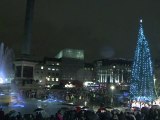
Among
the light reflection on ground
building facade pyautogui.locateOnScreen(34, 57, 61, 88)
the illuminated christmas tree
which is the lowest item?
the light reflection on ground

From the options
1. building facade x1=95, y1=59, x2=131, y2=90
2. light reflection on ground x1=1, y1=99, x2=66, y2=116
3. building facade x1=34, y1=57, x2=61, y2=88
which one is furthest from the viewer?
building facade x1=95, y1=59, x2=131, y2=90

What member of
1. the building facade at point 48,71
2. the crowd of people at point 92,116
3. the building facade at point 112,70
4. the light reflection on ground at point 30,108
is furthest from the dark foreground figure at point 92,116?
the building facade at point 48,71

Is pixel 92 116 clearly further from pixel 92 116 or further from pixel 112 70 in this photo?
pixel 112 70

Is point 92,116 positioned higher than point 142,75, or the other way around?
point 142,75

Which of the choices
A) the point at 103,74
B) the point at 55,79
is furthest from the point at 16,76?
the point at 103,74

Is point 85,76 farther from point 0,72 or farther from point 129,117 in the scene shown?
point 129,117

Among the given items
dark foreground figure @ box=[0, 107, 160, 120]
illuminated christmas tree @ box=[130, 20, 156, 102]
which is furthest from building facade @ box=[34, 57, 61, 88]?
dark foreground figure @ box=[0, 107, 160, 120]

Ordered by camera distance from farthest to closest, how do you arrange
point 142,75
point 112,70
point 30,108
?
point 112,70
point 142,75
point 30,108

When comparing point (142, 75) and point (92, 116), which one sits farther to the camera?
point (142, 75)

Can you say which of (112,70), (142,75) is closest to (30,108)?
(142,75)

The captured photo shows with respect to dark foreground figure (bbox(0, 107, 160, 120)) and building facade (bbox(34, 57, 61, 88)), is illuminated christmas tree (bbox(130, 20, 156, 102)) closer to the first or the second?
dark foreground figure (bbox(0, 107, 160, 120))

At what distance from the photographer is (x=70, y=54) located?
193 m

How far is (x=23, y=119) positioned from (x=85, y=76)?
6130 inches

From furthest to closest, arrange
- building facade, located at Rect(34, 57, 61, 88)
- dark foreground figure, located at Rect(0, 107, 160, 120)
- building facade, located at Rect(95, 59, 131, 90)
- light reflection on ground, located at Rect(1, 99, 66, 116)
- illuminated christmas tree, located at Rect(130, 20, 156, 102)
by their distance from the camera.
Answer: building facade, located at Rect(95, 59, 131, 90), building facade, located at Rect(34, 57, 61, 88), illuminated christmas tree, located at Rect(130, 20, 156, 102), light reflection on ground, located at Rect(1, 99, 66, 116), dark foreground figure, located at Rect(0, 107, 160, 120)
